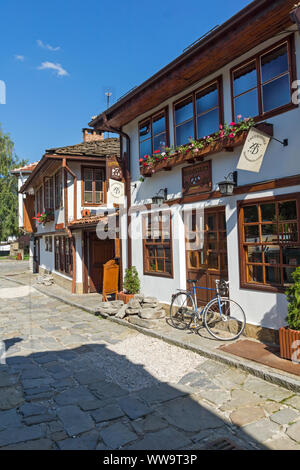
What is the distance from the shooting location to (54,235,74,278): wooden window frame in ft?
47.6

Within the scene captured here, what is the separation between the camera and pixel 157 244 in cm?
858

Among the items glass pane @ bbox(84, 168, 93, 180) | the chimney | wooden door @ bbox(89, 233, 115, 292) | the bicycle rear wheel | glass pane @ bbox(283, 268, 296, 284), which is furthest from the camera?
the chimney

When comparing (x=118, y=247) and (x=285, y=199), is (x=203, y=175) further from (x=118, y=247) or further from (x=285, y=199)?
(x=118, y=247)

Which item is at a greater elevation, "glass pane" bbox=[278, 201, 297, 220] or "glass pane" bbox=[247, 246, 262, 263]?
"glass pane" bbox=[278, 201, 297, 220]

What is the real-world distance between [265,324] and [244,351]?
0.65 m

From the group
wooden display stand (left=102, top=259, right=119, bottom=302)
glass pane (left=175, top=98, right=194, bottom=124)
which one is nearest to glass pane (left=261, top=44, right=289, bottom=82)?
glass pane (left=175, top=98, right=194, bottom=124)

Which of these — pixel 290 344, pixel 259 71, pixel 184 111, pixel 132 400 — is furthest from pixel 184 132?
pixel 132 400

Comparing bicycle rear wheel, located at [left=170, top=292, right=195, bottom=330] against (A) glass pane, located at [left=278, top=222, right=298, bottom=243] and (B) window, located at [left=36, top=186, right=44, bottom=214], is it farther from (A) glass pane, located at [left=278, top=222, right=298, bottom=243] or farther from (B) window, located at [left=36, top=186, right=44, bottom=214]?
(B) window, located at [left=36, top=186, right=44, bottom=214]

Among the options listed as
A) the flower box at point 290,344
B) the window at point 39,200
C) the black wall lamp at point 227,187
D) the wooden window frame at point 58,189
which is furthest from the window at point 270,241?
the window at point 39,200

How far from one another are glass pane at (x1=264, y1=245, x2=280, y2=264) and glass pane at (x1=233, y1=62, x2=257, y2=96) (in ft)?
9.39

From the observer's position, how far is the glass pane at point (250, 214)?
5.98 meters

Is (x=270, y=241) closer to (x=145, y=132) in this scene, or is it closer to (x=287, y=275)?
(x=287, y=275)

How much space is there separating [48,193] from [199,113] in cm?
1150

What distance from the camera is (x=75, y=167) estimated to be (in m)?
13.7
